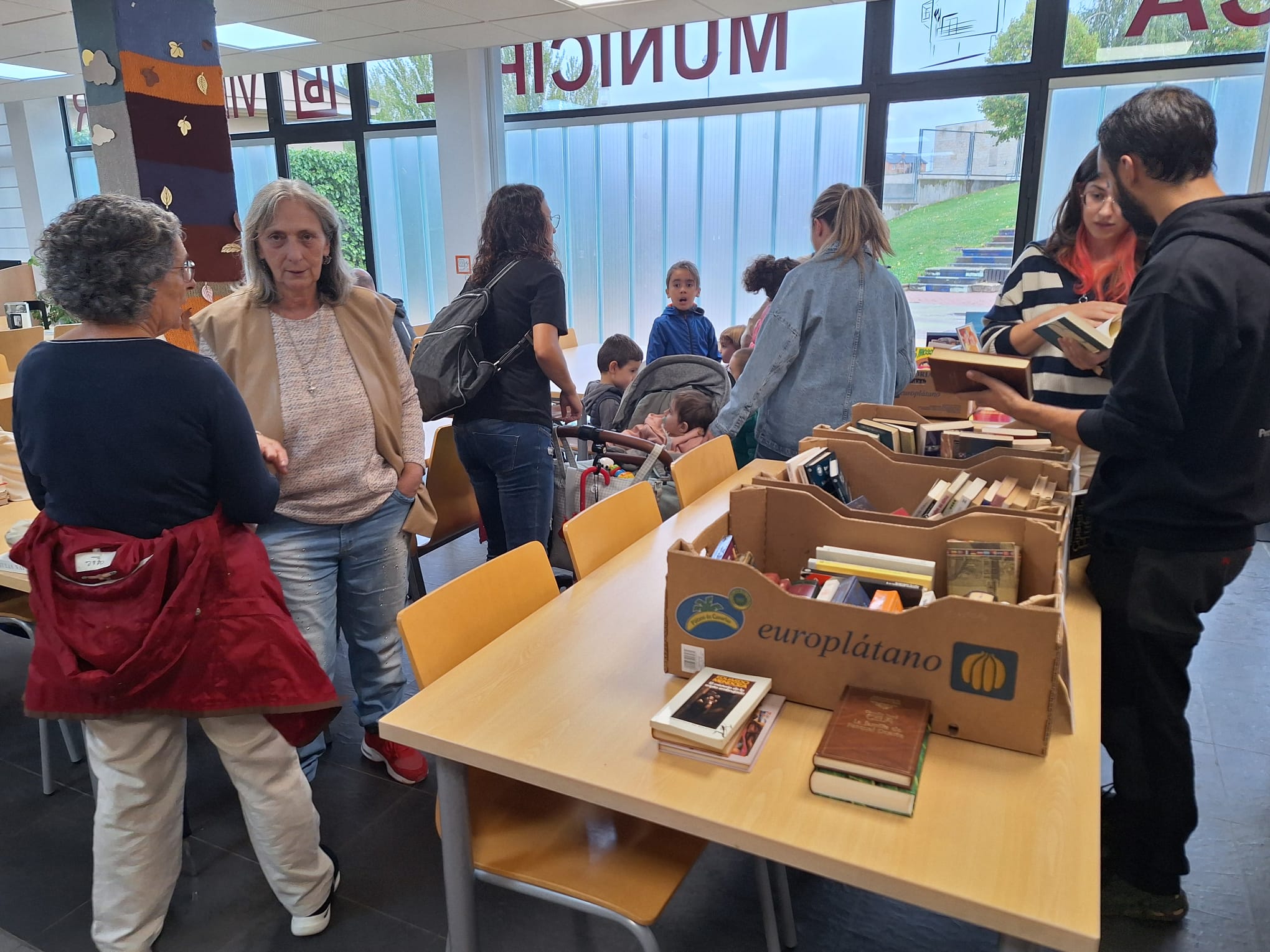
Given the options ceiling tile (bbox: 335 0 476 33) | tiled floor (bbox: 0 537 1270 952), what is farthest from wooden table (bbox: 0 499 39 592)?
ceiling tile (bbox: 335 0 476 33)

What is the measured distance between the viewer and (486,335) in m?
2.54

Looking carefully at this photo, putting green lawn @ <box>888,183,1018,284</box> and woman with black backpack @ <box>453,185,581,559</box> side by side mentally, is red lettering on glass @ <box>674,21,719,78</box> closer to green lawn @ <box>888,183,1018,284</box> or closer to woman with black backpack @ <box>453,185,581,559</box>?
green lawn @ <box>888,183,1018,284</box>

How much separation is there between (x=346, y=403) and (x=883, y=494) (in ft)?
4.09

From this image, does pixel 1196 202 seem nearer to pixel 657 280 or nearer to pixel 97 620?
pixel 97 620

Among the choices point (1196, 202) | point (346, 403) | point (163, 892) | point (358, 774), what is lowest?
point (358, 774)

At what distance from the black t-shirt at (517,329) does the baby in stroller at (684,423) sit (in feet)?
2.02

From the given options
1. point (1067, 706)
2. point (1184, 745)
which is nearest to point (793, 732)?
point (1067, 706)

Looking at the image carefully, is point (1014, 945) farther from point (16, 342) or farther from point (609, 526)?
point (16, 342)

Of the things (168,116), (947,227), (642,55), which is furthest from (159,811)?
(642,55)

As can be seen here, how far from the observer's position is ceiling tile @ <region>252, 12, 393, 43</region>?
476cm

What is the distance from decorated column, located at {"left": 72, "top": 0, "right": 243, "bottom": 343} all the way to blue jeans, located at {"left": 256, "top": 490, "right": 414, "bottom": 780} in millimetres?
1772

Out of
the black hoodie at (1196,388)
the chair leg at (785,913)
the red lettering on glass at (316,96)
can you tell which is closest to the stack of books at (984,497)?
the black hoodie at (1196,388)

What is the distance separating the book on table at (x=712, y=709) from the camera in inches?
44.4

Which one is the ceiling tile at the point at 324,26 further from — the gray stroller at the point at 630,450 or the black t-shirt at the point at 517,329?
the black t-shirt at the point at 517,329
